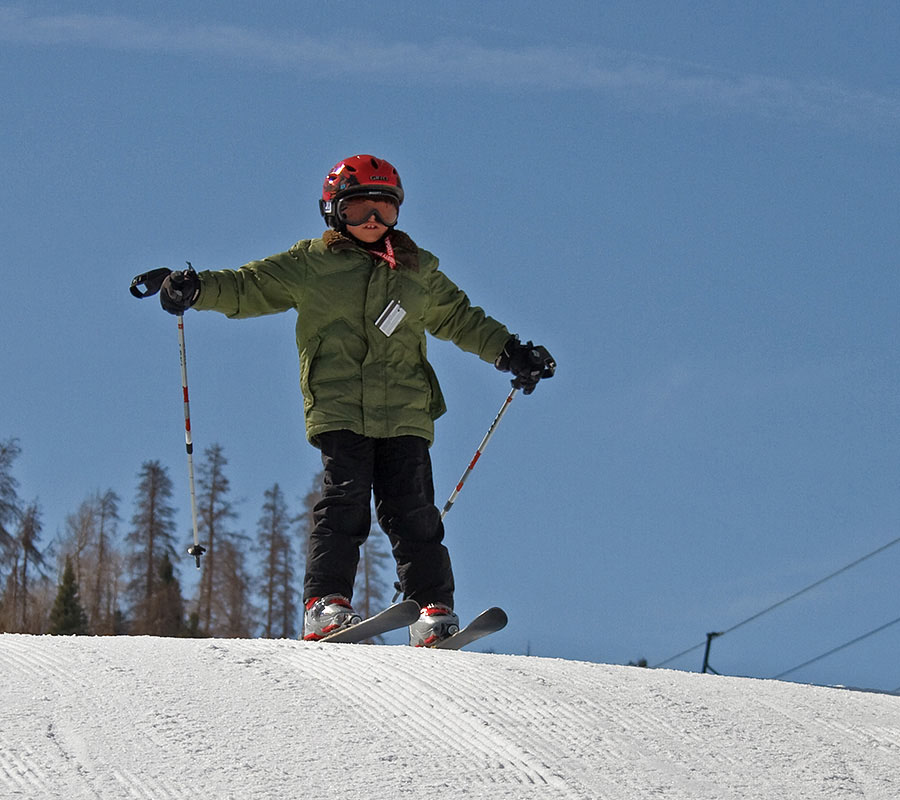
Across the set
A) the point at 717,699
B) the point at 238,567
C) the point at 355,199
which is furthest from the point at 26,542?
the point at 717,699

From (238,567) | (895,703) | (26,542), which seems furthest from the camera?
(238,567)

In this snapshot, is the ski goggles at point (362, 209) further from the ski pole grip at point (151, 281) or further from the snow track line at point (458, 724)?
the snow track line at point (458, 724)

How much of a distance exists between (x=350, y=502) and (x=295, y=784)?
2962mm

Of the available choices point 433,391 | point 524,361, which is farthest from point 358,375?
point 524,361

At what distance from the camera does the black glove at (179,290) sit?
20.9 ft

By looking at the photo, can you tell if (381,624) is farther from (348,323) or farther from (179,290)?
(179,290)

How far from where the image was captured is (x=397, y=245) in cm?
672

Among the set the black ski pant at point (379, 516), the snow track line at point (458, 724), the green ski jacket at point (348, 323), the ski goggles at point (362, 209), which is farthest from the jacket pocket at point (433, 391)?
the snow track line at point (458, 724)

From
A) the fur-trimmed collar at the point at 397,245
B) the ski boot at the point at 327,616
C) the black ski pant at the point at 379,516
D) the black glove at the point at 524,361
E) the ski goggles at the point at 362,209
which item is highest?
the ski goggles at the point at 362,209

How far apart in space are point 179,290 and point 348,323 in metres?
0.78

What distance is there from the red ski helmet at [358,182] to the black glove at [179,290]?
776mm

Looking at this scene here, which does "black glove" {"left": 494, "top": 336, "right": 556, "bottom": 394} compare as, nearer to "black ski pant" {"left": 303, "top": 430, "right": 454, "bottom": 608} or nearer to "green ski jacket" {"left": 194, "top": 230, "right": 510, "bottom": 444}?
"green ski jacket" {"left": 194, "top": 230, "right": 510, "bottom": 444}

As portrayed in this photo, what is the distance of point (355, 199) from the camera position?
6676mm

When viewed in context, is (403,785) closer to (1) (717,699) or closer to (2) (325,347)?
(1) (717,699)
